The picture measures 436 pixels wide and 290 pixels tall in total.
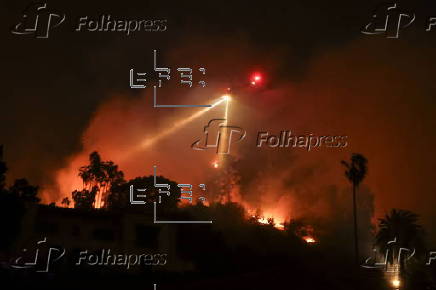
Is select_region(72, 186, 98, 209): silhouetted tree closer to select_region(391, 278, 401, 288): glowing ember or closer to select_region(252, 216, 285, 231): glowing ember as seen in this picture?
select_region(252, 216, 285, 231): glowing ember

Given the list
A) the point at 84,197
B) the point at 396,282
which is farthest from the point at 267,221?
the point at 84,197

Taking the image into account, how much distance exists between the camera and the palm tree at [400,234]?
61.9 m

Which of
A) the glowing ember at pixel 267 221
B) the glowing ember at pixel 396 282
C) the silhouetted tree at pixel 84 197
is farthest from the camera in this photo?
the silhouetted tree at pixel 84 197

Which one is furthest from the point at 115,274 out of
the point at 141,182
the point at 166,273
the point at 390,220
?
the point at 390,220

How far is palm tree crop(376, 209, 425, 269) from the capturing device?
61.9 m

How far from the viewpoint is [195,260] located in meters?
46.4

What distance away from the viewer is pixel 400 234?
63094 mm

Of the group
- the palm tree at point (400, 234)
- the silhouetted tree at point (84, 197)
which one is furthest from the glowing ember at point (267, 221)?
the silhouetted tree at point (84, 197)

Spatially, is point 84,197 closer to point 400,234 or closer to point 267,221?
point 267,221

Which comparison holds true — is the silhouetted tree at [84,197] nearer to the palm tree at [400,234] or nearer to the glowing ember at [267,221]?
the glowing ember at [267,221]

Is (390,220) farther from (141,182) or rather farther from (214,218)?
(141,182)

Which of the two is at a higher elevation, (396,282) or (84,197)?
(84,197)

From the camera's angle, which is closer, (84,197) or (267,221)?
(267,221)

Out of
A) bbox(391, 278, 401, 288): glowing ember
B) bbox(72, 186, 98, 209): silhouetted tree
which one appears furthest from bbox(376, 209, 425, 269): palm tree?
bbox(72, 186, 98, 209): silhouetted tree
